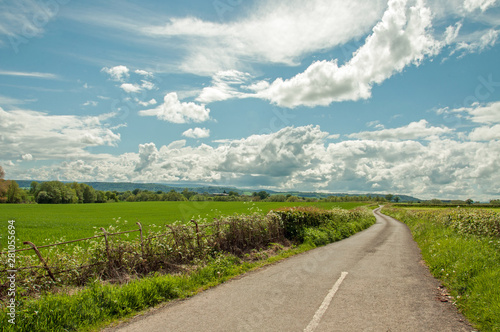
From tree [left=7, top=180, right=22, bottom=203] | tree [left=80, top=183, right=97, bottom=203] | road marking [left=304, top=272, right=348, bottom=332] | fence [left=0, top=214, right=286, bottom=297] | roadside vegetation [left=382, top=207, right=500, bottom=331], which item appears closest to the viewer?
road marking [left=304, top=272, right=348, bottom=332]

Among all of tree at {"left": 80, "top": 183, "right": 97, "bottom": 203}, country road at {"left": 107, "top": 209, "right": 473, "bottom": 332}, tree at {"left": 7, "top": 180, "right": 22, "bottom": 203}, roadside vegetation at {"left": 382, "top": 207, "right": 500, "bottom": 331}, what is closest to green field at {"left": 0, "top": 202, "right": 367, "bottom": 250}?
country road at {"left": 107, "top": 209, "right": 473, "bottom": 332}

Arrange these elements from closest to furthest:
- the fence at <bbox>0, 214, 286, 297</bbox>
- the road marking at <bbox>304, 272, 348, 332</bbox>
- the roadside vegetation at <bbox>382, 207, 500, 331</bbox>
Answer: the road marking at <bbox>304, 272, 348, 332</bbox> → the roadside vegetation at <bbox>382, 207, 500, 331</bbox> → the fence at <bbox>0, 214, 286, 297</bbox>

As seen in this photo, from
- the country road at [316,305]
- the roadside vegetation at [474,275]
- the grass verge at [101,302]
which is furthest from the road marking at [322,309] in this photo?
the grass verge at [101,302]

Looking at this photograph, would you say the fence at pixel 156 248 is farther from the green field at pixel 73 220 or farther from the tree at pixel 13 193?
the tree at pixel 13 193

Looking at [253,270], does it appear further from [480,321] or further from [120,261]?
[480,321]

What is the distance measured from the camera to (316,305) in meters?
6.19

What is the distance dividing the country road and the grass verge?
42cm

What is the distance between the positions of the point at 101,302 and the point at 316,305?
14.8 ft

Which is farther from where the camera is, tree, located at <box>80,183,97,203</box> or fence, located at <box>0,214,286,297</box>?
tree, located at <box>80,183,97,203</box>

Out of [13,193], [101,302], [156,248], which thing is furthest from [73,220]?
[13,193]

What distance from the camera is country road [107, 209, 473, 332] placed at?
17.3ft

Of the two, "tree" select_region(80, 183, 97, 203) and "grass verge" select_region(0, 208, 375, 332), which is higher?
"grass verge" select_region(0, 208, 375, 332)

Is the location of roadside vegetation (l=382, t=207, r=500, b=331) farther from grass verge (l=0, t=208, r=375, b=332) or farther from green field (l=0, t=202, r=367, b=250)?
green field (l=0, t=202, r=367, b=250)

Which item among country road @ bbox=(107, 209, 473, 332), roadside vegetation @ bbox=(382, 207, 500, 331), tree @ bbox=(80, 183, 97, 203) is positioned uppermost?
roadside vegetation @ bbox=(382, 207, 500, 331)
